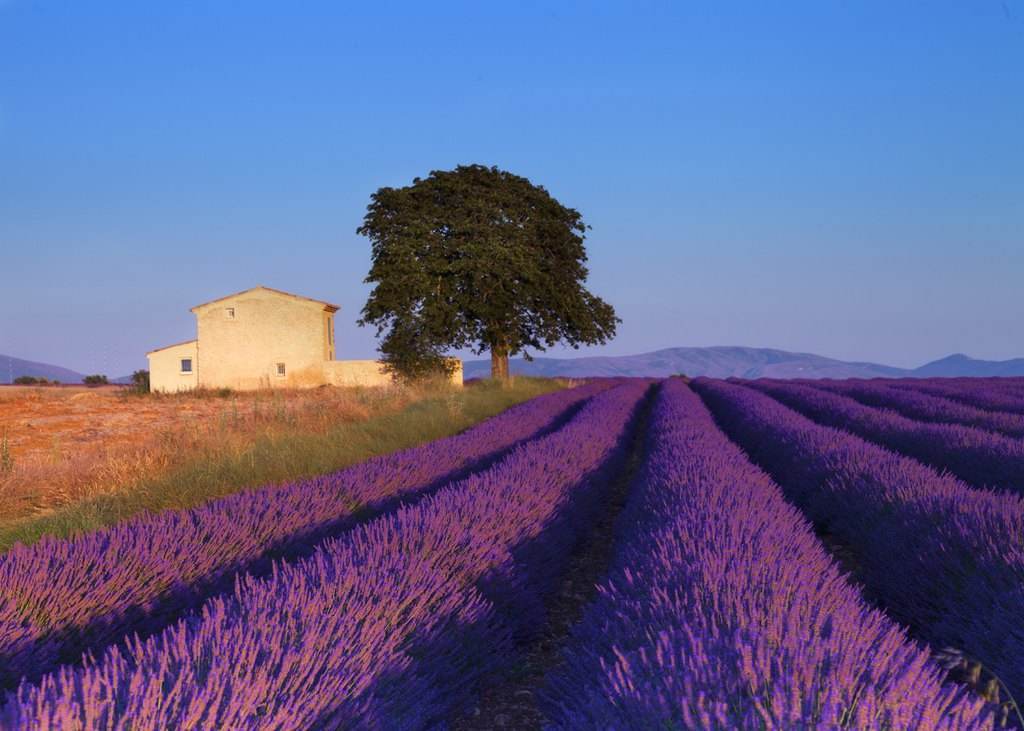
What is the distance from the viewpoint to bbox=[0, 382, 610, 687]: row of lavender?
3420 millimetres

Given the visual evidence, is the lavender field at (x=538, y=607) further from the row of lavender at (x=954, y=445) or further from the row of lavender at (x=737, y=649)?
the row of lavender at (x=954, y=445)

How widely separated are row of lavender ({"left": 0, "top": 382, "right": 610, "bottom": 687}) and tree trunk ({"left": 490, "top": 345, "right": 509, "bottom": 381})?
71.4 ft

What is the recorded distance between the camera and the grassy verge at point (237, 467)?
5.96 m

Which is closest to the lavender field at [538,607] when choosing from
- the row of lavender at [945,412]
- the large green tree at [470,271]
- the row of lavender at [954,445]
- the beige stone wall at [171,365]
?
the row of lavender at [954,445]

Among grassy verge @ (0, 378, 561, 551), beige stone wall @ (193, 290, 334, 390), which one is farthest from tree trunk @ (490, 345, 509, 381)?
grassy verge @ (0, 378, 561, 551)

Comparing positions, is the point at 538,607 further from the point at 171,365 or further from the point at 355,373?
the point at 171,365

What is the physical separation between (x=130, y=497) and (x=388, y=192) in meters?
22.2

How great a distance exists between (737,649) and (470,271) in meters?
24.1

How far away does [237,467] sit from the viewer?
7.94 meters

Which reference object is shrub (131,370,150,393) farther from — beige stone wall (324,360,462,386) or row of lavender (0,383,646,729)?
row of lavender (0,383,646,729)

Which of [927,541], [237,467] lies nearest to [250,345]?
[237,467]

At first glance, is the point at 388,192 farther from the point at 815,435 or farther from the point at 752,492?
the point at 752,492

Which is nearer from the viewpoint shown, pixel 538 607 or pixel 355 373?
pixel 538 607

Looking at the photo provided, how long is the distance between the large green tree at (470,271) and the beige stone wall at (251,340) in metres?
4.53
